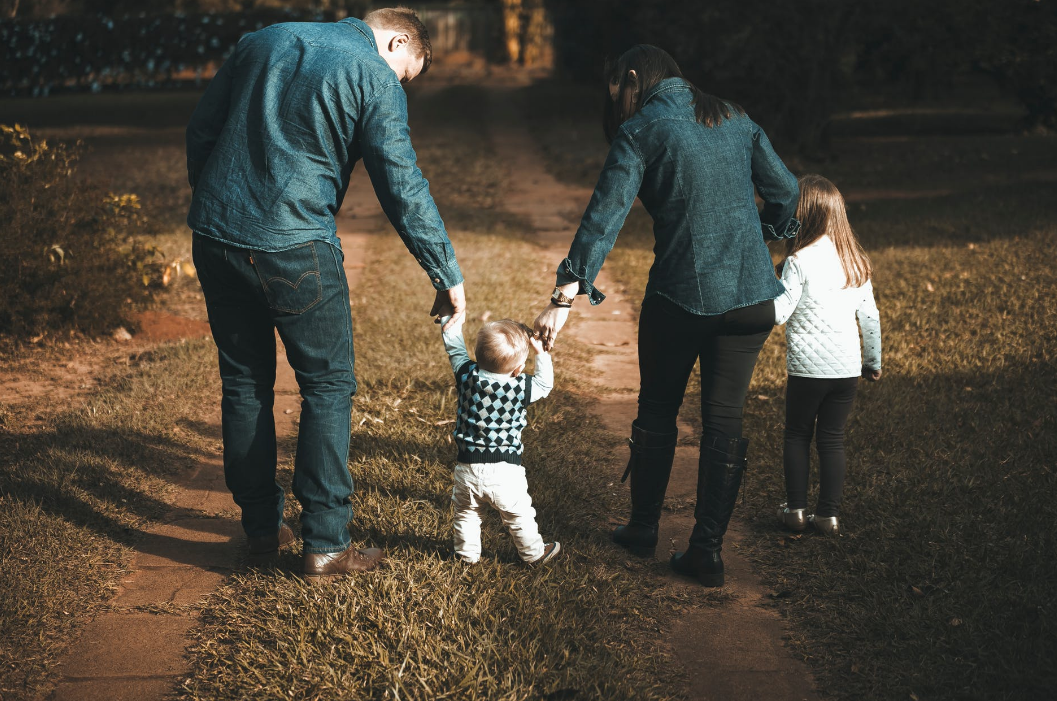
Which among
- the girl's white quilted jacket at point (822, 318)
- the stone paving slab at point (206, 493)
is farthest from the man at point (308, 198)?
the girl's white quilted jacket at point (822, 318)

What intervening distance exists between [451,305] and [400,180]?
0.43 meters

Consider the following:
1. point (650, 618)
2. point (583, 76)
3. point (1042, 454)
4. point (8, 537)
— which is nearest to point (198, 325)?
point (8, 537)

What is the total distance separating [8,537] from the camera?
10.8ft

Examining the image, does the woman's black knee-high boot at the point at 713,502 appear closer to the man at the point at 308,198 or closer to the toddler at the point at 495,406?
the toddler at the point at 495,406

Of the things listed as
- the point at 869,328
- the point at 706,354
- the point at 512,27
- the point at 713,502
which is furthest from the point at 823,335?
the point at 512,27

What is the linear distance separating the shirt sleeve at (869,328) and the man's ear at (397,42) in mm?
1974

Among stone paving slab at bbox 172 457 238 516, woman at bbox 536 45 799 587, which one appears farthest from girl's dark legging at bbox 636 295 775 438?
Result: stone paving slab at bbox 172 457 238 516

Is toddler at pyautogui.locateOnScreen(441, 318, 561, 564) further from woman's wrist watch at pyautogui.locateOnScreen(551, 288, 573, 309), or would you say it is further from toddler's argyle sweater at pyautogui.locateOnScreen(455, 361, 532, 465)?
woman's wrist watch at pyautogui.locateOnScreen(551, 288, 573, 309)

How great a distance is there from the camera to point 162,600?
9.99 feet

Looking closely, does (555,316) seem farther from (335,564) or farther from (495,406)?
(335,564)

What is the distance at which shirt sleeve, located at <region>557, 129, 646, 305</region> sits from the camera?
2.83 metres

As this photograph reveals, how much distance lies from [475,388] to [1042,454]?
110 inches

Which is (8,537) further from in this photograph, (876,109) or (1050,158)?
(876,109)

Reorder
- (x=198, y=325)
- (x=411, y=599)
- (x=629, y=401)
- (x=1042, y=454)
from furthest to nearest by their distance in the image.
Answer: (x=198, y=325)
(x=629, y=401)
(x=1042, y=454)
(x=411, y=599)
